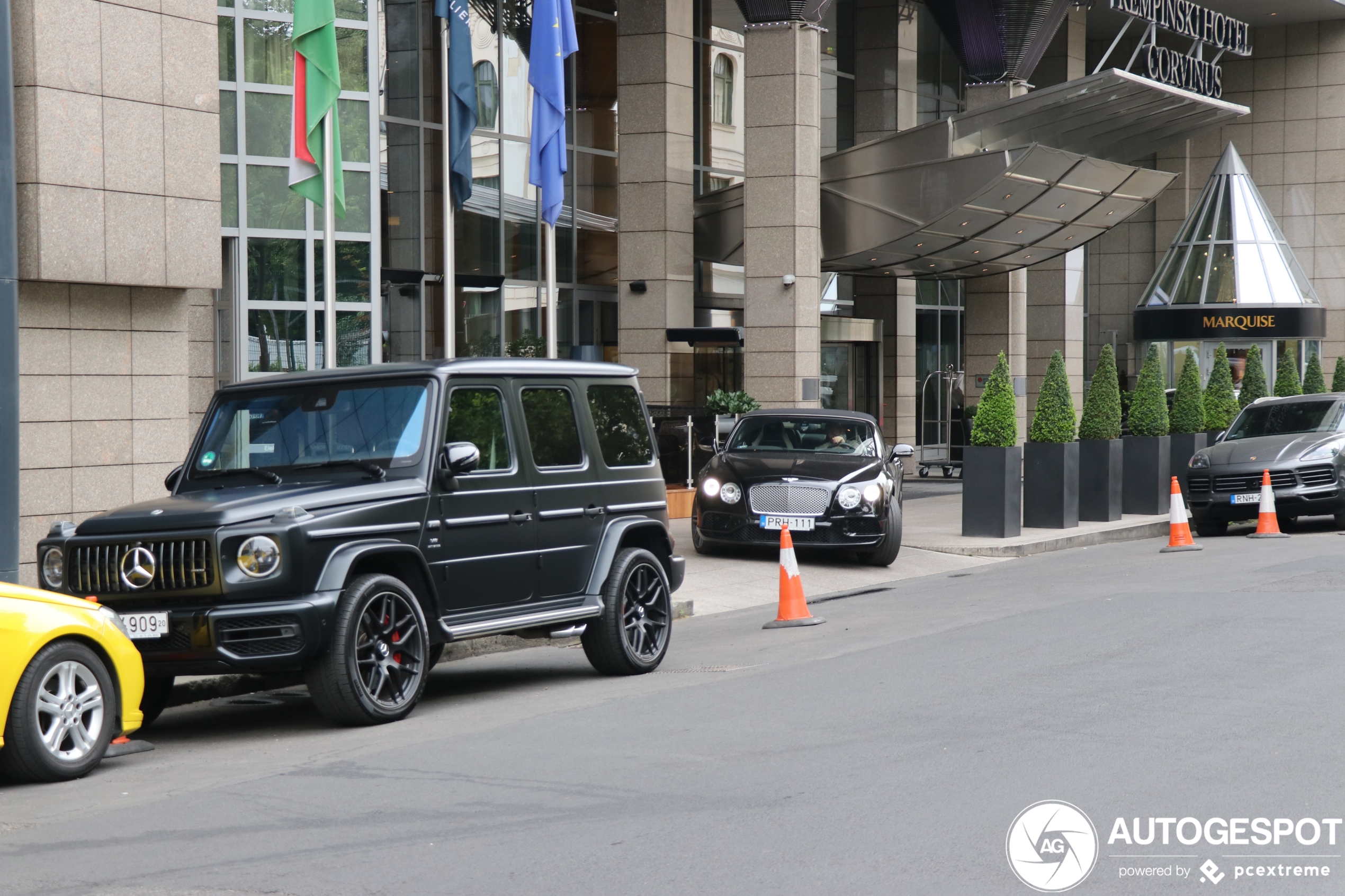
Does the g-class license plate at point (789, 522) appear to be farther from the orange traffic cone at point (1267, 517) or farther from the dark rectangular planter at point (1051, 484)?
the orange traffic cone at point (1267, 517)

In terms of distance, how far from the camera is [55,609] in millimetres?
7008

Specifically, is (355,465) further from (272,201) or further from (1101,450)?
(1101,450)

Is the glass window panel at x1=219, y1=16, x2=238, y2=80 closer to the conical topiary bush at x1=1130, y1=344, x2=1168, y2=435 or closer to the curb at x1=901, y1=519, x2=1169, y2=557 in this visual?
the curb at x1=901, y1=519, x2=1169, y2=557

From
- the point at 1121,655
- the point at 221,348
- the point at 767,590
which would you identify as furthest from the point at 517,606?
the point at 221,348

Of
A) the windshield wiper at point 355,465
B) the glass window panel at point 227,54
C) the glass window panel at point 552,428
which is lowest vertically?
the windshield wiper at point 355,465

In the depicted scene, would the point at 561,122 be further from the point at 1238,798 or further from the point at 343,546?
the point at 1238,798

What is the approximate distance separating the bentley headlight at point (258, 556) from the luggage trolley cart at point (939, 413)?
29.3m

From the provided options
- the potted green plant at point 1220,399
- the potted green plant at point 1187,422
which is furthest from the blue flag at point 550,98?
the potted green plant at point 1220,399

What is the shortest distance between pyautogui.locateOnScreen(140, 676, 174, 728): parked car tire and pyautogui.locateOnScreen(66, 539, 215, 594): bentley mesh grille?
2.42ft

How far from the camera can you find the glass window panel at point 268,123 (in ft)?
55.5

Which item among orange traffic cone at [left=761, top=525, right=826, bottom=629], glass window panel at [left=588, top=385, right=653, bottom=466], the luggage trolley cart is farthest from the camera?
the luggage trolley cart

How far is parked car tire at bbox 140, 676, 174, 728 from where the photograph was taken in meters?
8.31

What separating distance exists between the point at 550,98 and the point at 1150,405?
1030cm

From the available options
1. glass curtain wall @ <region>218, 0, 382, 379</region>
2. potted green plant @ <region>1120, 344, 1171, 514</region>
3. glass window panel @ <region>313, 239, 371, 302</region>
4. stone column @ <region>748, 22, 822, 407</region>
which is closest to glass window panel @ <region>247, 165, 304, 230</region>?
glass curtain wall @ <region>218, 0, 382, 379</region>
